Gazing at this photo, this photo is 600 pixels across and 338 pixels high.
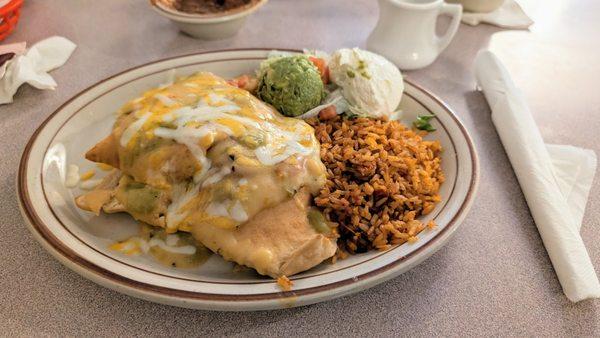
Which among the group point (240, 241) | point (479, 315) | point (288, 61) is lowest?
point (479, 315)

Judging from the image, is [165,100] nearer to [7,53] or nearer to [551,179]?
[7,53]

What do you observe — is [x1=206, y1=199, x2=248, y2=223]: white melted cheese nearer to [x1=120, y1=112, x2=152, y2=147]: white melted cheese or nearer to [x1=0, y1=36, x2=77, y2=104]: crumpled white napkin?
[x1=120, y1=112, x2=152, y2=147]: white melted cheese

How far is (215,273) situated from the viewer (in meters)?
1.06

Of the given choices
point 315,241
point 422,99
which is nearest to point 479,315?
point 315,241

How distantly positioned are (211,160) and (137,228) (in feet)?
0.86

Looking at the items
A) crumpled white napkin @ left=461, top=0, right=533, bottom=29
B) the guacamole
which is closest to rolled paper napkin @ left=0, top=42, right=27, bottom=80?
the guacamole

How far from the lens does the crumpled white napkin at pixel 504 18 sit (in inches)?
87.1

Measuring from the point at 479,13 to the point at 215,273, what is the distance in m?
1.86

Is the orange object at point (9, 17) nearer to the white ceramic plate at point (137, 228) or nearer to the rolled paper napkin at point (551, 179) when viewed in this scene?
the white ceramic plate at point (137, 228)

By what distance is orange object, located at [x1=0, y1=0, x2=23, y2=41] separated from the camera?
1.78m

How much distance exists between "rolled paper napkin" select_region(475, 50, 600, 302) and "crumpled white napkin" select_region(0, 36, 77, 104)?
1571mm

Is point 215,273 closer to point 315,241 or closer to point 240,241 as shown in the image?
point 240,241

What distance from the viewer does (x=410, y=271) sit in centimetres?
112

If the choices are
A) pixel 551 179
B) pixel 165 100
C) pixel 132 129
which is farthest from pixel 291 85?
pixel 551 179
